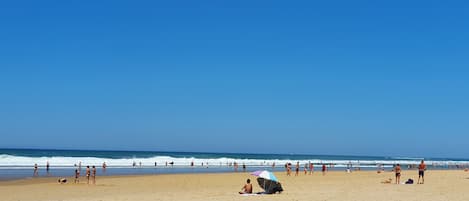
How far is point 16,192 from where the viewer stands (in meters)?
28.4

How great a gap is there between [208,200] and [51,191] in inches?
441

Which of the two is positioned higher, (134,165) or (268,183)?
(268,183)

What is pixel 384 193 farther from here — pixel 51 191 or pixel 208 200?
pixel 51 191

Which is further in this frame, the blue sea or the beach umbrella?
the blue sea

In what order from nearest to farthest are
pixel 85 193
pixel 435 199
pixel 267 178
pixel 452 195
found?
pixel 435 199, pixel 452 195, pixel 267 178, pixel 85 193

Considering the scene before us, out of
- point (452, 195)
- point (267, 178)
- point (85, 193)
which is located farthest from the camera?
point (85, 193)

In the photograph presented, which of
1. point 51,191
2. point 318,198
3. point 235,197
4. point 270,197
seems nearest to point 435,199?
point 318,198

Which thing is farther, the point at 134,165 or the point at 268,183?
the point at 134,165

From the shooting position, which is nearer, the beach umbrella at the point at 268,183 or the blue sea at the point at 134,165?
the beach umbrella at the point at 268,183

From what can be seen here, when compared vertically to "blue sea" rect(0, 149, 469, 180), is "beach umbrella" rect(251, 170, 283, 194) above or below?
above

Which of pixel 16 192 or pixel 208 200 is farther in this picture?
pixel 16 192

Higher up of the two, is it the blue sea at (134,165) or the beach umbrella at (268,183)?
the beach umbrella at (268,183)

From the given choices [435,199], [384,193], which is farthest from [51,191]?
[435,199]

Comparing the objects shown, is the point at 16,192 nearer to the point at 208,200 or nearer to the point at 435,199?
the point at 208,200
